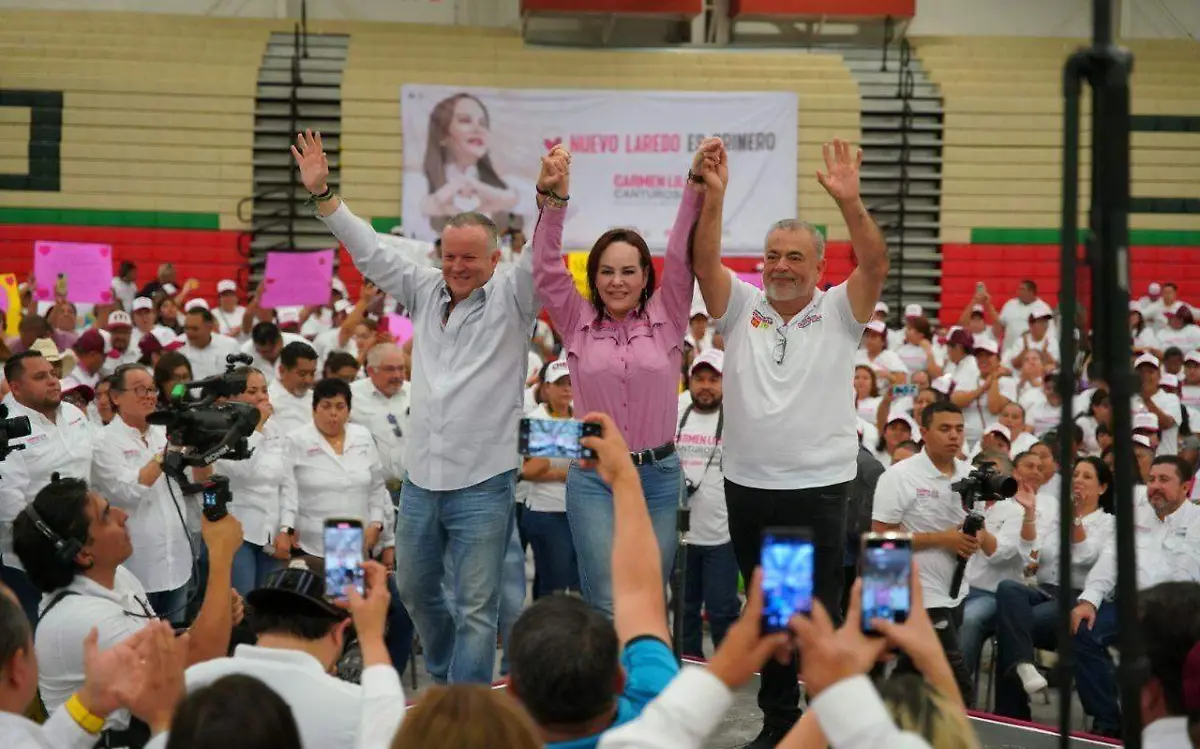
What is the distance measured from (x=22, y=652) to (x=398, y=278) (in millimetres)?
2332

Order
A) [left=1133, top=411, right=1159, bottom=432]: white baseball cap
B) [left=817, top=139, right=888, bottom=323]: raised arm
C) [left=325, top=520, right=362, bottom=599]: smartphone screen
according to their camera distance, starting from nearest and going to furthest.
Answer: [left=325, top=520, right=362, bottom=599]: smartphone screen → [left=817, top=139, right=888, bottom=323]: raised arm → [left=1133, top=411, right=1159, bottom=432]: white baseball cap

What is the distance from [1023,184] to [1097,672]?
1317cm

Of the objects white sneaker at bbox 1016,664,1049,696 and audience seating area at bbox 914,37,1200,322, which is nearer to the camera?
white sneaker at bbox 1016,664,1049,696

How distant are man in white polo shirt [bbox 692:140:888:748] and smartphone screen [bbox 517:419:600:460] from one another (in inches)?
54.5

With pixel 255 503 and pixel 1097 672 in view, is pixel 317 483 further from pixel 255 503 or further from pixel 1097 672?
pixel 1097 672

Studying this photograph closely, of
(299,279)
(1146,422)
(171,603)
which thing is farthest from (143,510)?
(1146,422)

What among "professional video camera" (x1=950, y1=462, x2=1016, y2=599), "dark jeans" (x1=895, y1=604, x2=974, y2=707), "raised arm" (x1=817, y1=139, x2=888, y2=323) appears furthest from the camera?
"dark jeans" (x1=895, y1=604, x2=974, y2=707)

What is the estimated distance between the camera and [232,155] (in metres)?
18.7

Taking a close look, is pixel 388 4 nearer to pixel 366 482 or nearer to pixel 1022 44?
pixel 1022 44

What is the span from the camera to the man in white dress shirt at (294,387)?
A: 8.67 meters

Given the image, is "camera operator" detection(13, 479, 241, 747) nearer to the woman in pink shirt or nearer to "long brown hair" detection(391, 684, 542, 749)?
the woman in pink shirt

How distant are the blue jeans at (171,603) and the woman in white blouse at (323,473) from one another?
2.76ft

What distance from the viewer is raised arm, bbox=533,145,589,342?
4.82m

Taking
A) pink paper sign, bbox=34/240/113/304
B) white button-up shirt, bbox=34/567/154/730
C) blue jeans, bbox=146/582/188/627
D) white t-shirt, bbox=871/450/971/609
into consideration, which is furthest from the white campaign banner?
white button-up shirt, bbox=34/567/154/730
